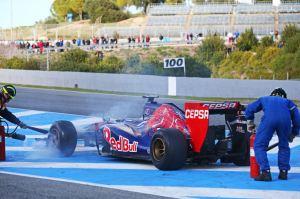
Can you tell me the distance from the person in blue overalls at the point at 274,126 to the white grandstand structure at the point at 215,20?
79.4m

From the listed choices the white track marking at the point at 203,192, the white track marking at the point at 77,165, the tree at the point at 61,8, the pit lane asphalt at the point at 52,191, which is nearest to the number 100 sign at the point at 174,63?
the white track marking at the point at 77,165

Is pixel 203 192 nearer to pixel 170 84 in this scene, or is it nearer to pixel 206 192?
pixel 206 192

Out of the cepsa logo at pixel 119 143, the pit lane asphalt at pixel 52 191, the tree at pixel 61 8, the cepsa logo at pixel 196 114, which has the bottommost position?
the pit lane asphalt at pixel 52 191

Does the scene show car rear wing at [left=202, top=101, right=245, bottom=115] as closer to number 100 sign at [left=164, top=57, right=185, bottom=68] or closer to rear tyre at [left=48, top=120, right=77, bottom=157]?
rear tyre at [left=48, top=120, right=77, bottom=157]

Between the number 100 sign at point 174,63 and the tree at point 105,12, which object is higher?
the tree at point 105,12

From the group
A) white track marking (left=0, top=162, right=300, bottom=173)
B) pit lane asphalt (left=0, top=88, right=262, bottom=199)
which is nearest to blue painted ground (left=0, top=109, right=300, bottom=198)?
white track marking (left=0, top=162, right=300, bottom=173)

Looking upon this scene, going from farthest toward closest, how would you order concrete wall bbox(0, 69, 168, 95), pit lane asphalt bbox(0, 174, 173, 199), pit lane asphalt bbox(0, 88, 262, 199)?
concrete wall bbox(0, 69, 168, 95) → pit lane asphalt bbox(0, 88, 262, 199) → pit lane asphalt bbox(0, 174, 173, 199)

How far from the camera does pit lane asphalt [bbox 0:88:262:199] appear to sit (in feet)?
29.9

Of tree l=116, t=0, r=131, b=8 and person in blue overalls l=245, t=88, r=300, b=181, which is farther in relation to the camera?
tree l=116, t=0, r=131, b=8

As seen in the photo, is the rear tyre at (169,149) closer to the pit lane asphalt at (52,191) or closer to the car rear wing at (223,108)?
the car rear wing at (223,108)

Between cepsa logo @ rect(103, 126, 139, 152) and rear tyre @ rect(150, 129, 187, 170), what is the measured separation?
0.76 meters

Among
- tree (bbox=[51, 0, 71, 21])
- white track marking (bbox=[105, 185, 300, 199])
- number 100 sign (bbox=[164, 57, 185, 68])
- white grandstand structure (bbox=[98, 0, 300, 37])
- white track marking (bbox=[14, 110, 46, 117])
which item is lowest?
white track marking (bbox=[14, 110, 46, 117])

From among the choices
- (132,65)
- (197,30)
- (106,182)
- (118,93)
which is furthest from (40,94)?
(197,30)

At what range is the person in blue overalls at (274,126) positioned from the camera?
33.8ft
